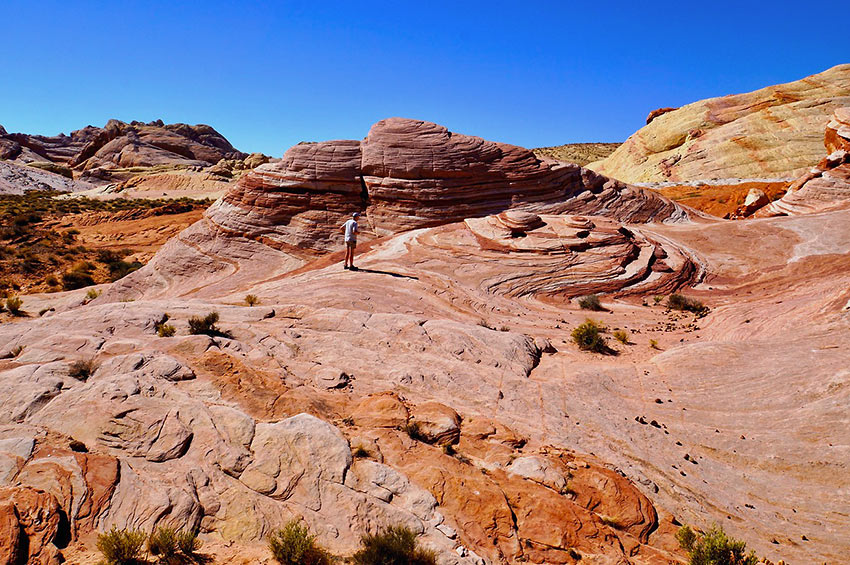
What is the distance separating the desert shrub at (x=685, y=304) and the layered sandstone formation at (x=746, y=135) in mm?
40932

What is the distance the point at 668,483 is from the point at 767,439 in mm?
2202

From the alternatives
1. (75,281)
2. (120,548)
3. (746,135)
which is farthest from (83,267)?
(746,135)

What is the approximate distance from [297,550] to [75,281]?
29553 millimetres

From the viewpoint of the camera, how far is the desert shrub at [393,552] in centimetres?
556

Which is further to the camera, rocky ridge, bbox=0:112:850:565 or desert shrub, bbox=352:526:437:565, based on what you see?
rocky ridge, bbox=0:112:850:565

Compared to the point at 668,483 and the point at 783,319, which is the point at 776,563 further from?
the point at 783,319

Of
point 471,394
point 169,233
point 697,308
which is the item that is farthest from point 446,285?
point 169,233

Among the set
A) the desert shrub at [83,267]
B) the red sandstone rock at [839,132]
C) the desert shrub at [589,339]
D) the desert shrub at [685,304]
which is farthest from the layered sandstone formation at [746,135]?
the desert shrub at [83,267]

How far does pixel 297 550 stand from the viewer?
18.0ft

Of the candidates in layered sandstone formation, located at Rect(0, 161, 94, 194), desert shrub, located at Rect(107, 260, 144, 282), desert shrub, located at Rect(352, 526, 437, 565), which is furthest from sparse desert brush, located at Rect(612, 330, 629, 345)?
layered sandstone formation, located at Rect(0, 161, 94, 194)

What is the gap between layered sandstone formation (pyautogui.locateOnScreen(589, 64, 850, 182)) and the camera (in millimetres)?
47844

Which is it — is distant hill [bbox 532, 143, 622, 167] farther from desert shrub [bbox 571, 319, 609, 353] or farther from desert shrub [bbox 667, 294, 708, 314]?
desert shrub [bbox 571, 319, 609, 353]

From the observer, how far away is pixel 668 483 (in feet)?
24.5

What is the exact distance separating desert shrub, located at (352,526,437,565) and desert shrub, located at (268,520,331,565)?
43 centimetres
